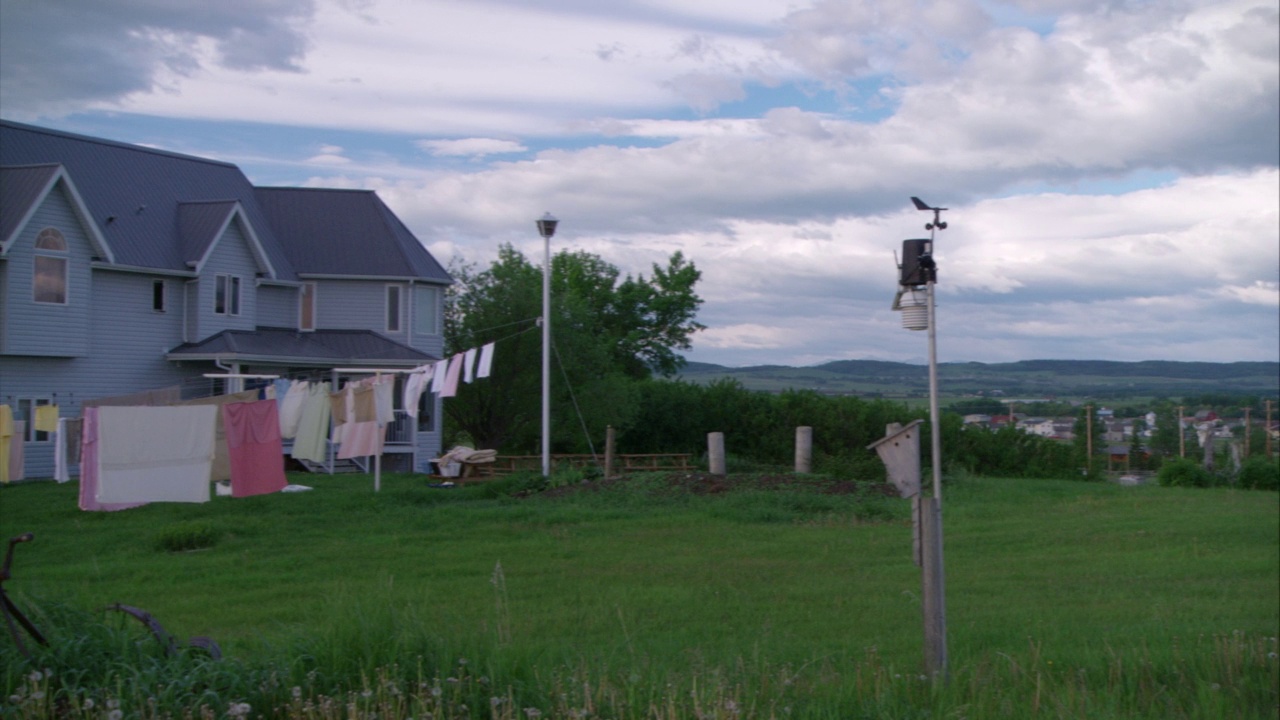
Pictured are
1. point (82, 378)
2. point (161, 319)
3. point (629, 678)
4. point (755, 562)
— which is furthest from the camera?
point (161, 319)

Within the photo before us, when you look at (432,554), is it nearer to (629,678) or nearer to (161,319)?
(629,678)

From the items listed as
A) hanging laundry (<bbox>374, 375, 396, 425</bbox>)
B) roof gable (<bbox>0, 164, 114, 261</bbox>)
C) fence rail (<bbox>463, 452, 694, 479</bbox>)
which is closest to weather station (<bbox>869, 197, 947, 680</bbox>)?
hanging laundry (<bbox>374, 375, 396, 425</bbox>)

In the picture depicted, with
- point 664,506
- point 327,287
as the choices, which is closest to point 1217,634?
point 664,506

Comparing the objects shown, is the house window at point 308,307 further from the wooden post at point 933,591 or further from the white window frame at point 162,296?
the wooden post at point 933,591

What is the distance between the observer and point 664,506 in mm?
21188

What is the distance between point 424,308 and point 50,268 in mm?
11978

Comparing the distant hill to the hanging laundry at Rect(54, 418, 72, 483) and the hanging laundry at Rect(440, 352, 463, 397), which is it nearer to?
the hanging laundry at Rect(440, 352, 463, 397)

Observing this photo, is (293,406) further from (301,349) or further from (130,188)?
(130,188)

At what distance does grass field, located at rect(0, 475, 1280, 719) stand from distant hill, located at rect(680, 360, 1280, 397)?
410 inches

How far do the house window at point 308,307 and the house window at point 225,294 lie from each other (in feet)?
9.59

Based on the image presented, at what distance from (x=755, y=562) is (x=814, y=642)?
5059 mm

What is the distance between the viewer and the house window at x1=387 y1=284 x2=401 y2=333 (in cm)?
3741

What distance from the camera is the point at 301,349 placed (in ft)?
111

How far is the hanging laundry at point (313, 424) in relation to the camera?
21.3m
